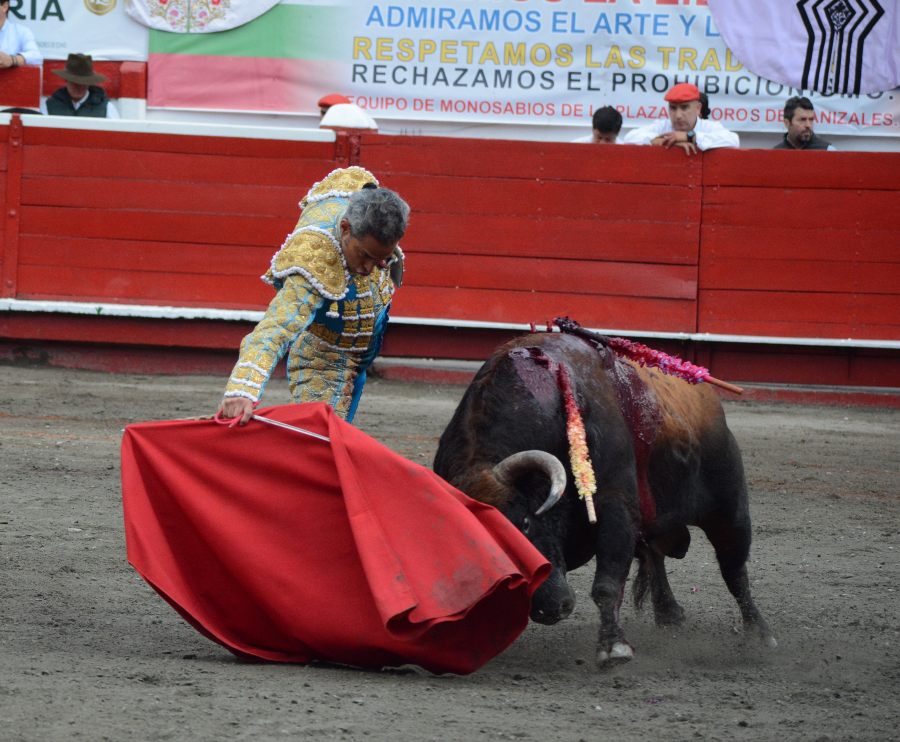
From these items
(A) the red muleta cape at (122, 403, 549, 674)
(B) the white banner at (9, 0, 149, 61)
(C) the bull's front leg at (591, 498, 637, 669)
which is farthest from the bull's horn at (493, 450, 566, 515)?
(B) the white banner at (9, 0, 149, 61)

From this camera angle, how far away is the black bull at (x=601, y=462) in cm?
315

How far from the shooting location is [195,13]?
7.88 meters

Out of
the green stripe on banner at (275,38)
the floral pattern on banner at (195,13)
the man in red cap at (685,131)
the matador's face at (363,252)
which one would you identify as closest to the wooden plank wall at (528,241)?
the man in red cap at (685,131)

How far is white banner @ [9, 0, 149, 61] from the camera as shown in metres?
7.92

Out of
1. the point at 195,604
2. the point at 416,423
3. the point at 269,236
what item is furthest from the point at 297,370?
the point at 269,236

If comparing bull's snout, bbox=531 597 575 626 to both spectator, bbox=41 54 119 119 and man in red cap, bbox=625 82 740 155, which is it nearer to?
man in red cap, bbox=625 82 740 155

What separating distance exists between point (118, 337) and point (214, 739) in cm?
524

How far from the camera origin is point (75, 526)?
4.37 meters

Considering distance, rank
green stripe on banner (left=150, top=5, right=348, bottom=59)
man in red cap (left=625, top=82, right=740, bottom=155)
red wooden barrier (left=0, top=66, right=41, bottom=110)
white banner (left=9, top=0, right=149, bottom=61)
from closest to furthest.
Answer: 1. man in red cap (left=625, top=82, right=740, bottom=155)
2. red wooden barrier (left=0, top=66, right=41, bottom=110)
3. green stripe on banner (left=150, top=5, right=348, bottom=59)
4. white banner (left=9, top=0, right=149, bottom=61)

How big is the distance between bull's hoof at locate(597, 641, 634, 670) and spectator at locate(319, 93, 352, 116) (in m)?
4.91

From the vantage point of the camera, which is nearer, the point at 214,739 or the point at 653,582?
the point at 214,739

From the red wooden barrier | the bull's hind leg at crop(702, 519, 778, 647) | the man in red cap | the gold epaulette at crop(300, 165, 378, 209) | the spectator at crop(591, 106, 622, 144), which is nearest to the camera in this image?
the gold epaulette at crop(300, 165, 378, 209)

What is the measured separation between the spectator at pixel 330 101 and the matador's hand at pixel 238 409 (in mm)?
4665

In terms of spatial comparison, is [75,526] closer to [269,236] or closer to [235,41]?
[269,236]
